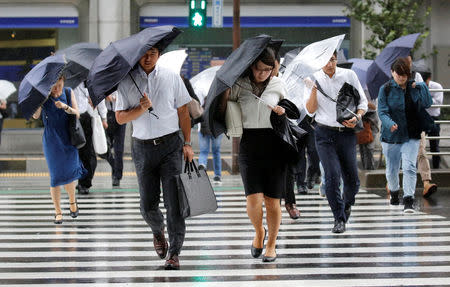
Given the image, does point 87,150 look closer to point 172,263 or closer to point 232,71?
point 172,263

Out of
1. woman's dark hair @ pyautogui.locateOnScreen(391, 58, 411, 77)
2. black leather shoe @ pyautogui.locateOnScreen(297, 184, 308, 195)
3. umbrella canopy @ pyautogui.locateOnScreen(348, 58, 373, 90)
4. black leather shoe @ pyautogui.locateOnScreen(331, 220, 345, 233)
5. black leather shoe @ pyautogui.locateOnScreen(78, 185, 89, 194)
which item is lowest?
black leather shoe @ pyautogui.locateOnScreen(78, 185, 89, 194)

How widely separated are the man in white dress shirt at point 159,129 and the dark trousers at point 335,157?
2.49 metres

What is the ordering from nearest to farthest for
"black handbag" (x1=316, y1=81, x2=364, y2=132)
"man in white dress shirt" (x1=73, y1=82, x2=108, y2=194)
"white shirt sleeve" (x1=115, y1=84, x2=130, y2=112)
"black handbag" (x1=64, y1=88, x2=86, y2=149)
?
"white shirt sleeve" (x1=115, y1=84, x2=130, y2=112) < "black handbag" (x1=316, y1=81, x2=364, y2=132) < "black handbag" (x1=64, y1=88, x2=86, y2=149) < "man in white dress shirt" (x1=73, y1=82, x2=108, y2=194)

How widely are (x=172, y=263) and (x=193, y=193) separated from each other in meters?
0.68

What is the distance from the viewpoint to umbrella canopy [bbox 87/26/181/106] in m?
8.25

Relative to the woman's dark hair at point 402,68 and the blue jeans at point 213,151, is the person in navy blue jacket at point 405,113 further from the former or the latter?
the blue jeans at point 213,151

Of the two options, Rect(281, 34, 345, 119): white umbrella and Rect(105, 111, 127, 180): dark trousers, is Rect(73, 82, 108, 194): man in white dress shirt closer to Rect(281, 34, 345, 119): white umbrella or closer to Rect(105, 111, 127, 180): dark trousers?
Rect(105, 111, 127, 180): dark trousers

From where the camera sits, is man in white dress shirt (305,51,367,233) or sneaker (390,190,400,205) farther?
sneaker (390,190,400,205)

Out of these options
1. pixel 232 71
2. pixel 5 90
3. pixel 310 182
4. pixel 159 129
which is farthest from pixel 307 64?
pixel 5 90

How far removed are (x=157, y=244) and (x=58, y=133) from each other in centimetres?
332

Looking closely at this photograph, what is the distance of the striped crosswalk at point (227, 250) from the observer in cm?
834

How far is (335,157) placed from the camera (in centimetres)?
1073

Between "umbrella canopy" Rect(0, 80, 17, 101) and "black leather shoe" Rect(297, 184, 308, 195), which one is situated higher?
"umbrella canopy" Rect(0, 80, 17, 101)

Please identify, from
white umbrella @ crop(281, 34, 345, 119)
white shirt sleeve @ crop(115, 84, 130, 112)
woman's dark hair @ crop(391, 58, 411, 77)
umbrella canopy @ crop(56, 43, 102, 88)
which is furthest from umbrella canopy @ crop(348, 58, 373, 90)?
white shirt sleeve @ crop(115, 84, 130, 112)
